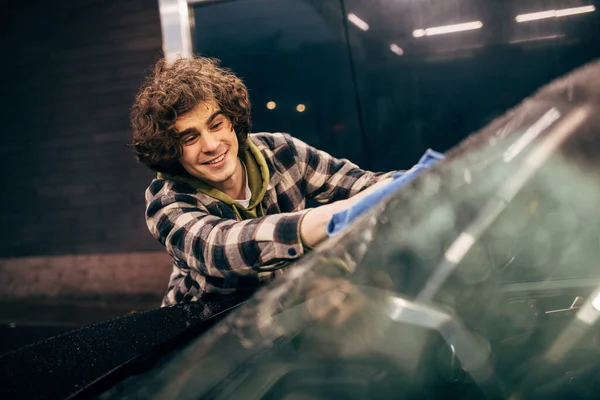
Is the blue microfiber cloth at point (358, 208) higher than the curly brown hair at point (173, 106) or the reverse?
the reverse

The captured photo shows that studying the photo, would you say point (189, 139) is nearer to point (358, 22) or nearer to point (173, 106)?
point (173, 106)

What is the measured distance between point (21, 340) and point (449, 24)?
3.76 metres

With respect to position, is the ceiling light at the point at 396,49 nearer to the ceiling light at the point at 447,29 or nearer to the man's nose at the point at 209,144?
the ceiling light at the point at 447,29

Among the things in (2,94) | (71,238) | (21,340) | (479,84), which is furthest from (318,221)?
(2,94)

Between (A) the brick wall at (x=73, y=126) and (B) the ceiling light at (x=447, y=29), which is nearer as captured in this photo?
(B) the ceiling light at (x=447, y=29)

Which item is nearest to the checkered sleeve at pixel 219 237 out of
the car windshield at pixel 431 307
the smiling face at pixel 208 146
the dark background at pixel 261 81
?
the smiling face at pixel 208 146

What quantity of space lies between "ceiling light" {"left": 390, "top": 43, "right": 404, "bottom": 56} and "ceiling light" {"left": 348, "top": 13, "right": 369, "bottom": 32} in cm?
21

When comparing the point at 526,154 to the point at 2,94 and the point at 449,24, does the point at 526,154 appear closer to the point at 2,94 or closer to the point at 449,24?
the point at 449,24

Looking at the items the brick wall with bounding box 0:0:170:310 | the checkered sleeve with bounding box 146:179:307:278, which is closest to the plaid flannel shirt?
the checkered sleeve with bounding box 146:179:307:278

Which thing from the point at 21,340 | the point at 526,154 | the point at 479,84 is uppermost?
the point at 479,84

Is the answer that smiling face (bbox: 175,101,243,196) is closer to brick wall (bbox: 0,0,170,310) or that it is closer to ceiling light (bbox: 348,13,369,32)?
ceiling light (bbox: 348,13,369,32)

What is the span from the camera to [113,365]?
1063 mm

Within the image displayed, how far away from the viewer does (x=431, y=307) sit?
86 cm

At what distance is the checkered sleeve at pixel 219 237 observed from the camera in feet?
4.95
